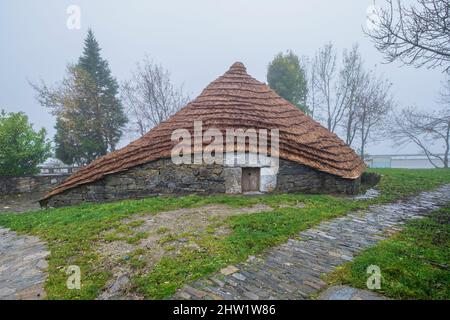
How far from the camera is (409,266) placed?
139 inches

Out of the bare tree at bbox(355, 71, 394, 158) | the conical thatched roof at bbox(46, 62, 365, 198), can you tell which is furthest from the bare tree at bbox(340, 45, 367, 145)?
the conical thatched roof at bbox(46, 62, 365, 198)

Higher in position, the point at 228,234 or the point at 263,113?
the point at 263,113

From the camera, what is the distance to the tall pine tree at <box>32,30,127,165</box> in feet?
63.3

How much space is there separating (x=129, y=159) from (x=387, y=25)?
7961 mm

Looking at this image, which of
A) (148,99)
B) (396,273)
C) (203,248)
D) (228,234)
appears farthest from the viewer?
(148,99)

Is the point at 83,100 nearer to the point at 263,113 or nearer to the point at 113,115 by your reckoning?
the point at 113,115

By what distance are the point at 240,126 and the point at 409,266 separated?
592 centimetres

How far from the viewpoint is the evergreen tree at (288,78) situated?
2356 cm

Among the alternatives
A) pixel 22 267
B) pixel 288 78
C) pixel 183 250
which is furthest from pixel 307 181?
pixel 288 78

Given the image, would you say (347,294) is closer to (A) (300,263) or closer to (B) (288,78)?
(A) (300,263)

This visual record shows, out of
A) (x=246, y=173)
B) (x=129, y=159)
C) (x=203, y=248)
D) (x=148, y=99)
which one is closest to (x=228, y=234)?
(x=203, y=248)

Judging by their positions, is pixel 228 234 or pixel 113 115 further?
pixel 113 115

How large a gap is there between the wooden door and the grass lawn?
88 cm
